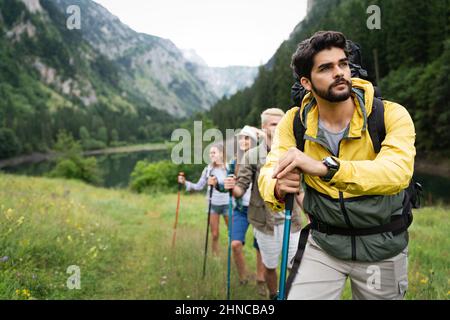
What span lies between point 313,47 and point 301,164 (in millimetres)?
964

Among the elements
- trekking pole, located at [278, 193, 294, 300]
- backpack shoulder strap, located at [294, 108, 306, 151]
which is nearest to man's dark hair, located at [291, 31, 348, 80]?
backpack shoulder strap, located at [294, 108, 306, 151]

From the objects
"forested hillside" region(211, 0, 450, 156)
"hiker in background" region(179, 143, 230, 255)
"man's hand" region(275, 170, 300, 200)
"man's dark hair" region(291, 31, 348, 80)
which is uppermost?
"forested hillside" region(211, 0, 450, 156)

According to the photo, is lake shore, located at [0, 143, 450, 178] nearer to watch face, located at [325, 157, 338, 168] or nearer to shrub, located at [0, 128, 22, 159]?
shrub, located at [0, 128, 22, 159]

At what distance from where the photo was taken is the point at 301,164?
2396mm

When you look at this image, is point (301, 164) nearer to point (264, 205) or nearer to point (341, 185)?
point (341, 185)

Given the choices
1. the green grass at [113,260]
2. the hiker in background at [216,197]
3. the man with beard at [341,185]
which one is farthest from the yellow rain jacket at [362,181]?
the hiker in background at [216,197]

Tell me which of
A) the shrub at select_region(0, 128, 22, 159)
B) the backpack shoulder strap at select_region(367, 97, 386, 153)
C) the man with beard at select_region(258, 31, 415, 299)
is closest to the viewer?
the man with beard at select_region(258, 31, 415, 299)

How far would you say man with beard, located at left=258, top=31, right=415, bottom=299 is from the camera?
2426mm

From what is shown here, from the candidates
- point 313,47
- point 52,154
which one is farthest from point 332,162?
point 52,154

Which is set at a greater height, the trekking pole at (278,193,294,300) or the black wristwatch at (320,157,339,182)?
the black wristwatch at (320,157,339,182)

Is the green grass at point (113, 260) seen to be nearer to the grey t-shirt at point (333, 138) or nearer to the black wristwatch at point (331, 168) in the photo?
the grey t-shirt at point (333, 138)

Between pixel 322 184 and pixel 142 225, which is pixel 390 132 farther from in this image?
pixel 142 225

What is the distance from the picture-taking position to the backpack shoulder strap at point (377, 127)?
254 centimetres
